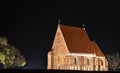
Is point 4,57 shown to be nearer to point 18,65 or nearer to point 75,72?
A: point 18,65

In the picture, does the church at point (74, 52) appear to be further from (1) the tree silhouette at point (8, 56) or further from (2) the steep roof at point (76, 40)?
(1) the tree silhouette at point (8, 56)

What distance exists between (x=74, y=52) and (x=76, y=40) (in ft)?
15.5

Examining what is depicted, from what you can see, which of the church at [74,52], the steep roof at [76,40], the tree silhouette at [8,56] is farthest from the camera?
the steep roof at [76,40]

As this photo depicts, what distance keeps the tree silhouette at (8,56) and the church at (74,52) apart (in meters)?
13.1

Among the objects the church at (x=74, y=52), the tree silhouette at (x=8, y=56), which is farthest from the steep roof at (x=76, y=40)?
the tree silhouette at (x=8, y=56)

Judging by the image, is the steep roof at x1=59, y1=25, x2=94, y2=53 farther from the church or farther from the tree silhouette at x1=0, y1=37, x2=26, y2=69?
the tree silhouette at x1=0, y1=37, x2=26, y2=69

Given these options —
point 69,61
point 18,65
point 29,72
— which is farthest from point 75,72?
point 69,61

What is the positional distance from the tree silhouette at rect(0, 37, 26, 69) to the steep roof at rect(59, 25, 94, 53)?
14.3 m

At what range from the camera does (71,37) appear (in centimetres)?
9325

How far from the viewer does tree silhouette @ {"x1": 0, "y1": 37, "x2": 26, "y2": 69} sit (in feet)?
246

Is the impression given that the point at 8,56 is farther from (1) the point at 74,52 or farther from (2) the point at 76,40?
(2) the point at 76,40

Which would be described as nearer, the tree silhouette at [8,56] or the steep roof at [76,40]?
the tree silhouette at [8,56]

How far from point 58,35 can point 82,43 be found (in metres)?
5.94

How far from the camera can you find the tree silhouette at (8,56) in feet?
246
